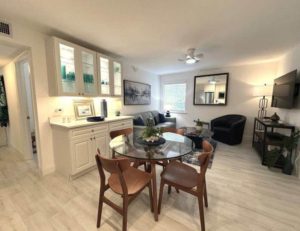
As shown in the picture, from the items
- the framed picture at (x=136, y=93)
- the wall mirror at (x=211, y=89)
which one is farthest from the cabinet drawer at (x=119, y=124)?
the wall mirror at (x=211, y=89)

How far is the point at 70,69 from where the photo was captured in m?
2.49

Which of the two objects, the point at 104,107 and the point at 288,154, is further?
the point at 104,107

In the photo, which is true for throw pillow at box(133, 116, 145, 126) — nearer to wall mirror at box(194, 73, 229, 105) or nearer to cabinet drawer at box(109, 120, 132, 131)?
cabinet drawer at box(109, 120, 132, 131)

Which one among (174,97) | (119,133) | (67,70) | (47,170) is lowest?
(47,170)

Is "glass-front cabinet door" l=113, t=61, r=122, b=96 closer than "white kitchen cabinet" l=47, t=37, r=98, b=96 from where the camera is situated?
No

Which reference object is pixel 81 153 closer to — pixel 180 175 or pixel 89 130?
pixel 89 130

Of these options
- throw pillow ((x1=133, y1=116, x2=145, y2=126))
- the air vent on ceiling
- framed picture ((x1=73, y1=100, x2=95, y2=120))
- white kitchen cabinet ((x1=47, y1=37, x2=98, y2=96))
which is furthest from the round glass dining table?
the air vent on ceiling

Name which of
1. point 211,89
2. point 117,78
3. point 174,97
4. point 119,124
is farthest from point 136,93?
point 211,89

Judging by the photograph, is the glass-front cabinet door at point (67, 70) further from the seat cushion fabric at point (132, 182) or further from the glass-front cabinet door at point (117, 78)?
the seat cushion fabric at point (132, 182)

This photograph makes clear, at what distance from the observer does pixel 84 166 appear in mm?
2457

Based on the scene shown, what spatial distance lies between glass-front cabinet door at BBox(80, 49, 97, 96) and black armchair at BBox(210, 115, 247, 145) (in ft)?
11.9

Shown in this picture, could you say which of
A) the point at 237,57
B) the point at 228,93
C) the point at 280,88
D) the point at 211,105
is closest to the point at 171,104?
the point at 211,105

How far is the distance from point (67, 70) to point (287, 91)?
4.21 meters

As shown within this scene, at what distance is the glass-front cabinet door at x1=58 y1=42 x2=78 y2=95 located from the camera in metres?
2.33
